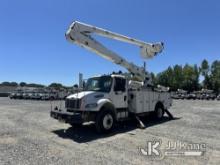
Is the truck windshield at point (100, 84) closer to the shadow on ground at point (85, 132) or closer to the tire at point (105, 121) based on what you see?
the tire at point (105, 121)

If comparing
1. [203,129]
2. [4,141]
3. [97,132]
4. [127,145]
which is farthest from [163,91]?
[4,141]

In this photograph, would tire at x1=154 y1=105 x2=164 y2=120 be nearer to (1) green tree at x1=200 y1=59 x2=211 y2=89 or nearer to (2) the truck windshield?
(2) the truck windshield

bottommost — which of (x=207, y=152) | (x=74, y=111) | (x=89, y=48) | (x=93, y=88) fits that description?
(x=207, y=152)

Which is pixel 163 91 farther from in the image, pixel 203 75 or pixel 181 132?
pixel 203 75

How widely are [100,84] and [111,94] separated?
0.73 m

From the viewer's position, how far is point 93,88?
12453mm

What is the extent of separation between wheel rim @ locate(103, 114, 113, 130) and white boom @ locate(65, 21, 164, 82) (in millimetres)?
3596

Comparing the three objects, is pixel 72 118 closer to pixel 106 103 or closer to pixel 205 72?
pixel 106 103

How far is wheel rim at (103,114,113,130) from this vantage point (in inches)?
451

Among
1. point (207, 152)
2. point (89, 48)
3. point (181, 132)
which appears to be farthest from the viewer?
point (89, 48)

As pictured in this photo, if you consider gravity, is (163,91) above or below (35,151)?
above

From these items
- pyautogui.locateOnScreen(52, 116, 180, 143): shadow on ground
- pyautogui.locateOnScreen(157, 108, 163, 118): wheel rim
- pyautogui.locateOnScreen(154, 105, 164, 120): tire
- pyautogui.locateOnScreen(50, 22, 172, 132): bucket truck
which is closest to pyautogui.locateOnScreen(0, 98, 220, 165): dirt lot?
pyautogui.locateOnScreen(52, 116, 180, 143): shadow on ground

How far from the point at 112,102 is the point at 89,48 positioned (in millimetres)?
3026

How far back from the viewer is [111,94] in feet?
40.0
